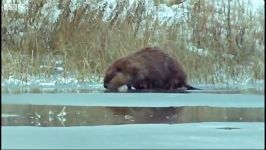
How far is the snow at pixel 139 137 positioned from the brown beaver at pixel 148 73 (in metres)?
4.39

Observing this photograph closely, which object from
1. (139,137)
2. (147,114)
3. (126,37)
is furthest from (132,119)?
(126,37)

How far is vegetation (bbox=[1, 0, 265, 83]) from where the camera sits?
13156mm

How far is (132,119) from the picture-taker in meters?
7.16

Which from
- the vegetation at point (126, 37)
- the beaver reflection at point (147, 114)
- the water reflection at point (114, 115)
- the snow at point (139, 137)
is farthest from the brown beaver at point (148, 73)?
the snow at point (139, 137)

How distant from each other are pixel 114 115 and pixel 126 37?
7009mm

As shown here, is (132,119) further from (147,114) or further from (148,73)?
(148,73)

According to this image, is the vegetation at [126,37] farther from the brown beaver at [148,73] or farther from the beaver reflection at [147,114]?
the beaver reflection at [147,114]

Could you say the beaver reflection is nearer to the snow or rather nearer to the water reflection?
the water reflection

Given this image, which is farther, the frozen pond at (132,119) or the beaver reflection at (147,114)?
the beaver reflection at (147,114)

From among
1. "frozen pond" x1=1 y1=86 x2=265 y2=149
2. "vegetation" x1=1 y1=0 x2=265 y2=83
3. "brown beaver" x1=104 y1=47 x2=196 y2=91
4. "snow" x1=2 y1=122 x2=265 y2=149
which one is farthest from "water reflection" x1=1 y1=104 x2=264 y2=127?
"vegetation" x1=1 y1=0 x2=265 y2=83

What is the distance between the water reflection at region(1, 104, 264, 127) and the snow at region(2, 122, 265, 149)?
371 mm

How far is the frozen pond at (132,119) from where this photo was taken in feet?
18.6

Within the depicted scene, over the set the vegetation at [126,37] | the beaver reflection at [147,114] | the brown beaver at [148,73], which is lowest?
the beaver reflection at [147,114]

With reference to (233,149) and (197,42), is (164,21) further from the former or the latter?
(233,149)
